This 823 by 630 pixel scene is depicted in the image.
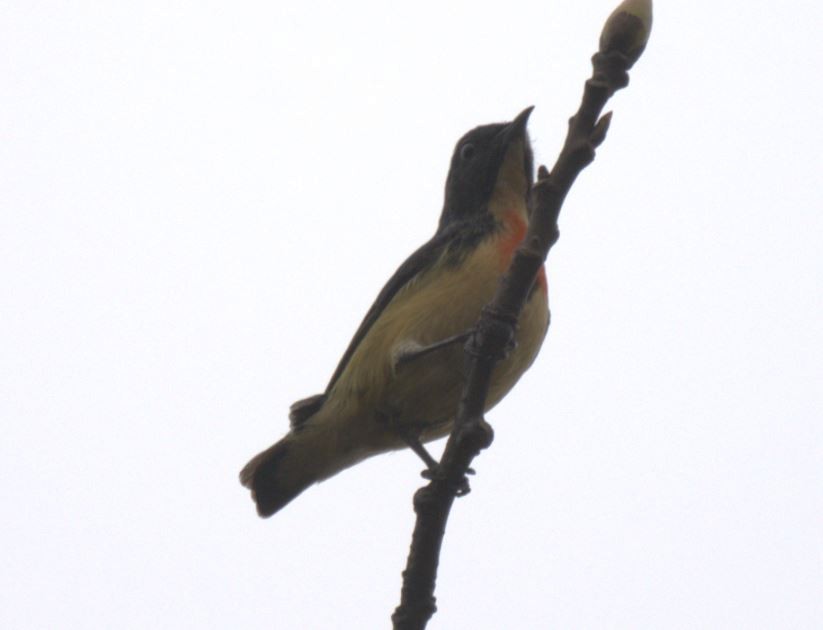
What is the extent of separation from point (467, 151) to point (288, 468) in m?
2.12

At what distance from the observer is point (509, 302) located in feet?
10.2


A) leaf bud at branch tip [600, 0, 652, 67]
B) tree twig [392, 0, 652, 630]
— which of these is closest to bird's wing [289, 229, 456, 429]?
tree twig [392, 0, 652, 630]

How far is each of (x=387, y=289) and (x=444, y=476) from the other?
311 centimetres

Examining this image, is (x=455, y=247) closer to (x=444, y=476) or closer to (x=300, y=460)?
(x=300, y=460)

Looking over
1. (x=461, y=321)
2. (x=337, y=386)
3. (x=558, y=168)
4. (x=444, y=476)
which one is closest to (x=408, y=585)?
(x=444, y=476)

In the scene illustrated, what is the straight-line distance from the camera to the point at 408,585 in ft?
10.8

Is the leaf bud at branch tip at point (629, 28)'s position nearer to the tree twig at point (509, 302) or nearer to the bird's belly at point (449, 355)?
the tree twig at point (509, 302)

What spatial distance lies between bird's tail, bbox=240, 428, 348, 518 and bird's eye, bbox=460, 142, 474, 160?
1.87 metres

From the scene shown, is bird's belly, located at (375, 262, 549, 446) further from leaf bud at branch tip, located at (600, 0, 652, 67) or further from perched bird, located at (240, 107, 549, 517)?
leaf bud at branch tip, located at (600, 0, 652, 67)

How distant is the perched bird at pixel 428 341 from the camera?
563 centimetres

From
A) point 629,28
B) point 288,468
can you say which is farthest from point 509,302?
point 288,468

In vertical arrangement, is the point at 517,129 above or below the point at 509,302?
above

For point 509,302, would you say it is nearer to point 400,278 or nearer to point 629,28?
point 629,28

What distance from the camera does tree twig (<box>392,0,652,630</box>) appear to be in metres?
2.63
